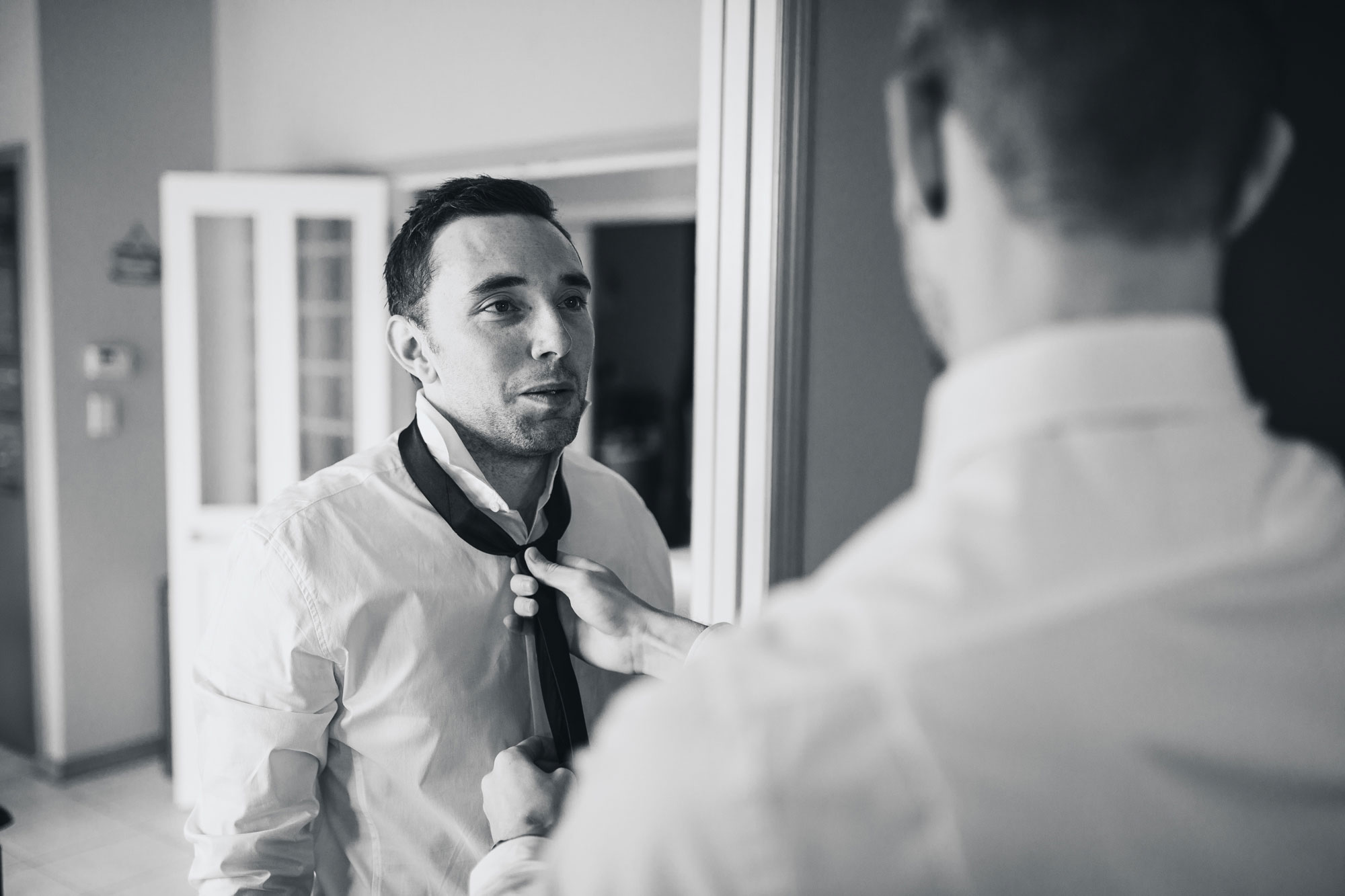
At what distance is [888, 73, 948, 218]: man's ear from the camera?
465 mm

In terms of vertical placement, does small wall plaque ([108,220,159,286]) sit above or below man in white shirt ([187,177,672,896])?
above

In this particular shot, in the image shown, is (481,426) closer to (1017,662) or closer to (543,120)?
(1017,662)

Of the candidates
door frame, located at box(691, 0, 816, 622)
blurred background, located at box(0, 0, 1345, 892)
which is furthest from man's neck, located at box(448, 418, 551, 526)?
blurred background, located at box(0, 0, 1345, 892)

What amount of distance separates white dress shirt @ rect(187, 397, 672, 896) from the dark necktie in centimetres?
3

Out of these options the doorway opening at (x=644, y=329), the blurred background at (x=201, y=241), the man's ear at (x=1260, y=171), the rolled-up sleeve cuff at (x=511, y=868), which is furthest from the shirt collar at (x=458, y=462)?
the doorway opening at (x=644, y=329)

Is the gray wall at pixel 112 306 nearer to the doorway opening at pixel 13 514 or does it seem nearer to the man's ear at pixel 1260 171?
the doorway opening at pixel 13 514

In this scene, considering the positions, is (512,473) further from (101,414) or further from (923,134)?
(101,414)

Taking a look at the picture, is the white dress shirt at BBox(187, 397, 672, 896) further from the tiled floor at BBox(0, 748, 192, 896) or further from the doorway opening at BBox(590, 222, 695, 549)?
the doorway opening at BBox(590, 222, 695, 549)

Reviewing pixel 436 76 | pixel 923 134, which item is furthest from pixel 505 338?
pixel 436 76

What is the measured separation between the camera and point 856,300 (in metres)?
0.94

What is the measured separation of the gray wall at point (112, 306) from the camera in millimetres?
3723

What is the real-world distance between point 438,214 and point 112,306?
124 inches

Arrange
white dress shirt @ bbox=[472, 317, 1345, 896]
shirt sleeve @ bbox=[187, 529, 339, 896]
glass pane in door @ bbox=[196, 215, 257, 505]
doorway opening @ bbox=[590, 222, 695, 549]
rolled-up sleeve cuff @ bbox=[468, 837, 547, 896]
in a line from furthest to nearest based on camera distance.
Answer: doorway opening @ bbox=[590, 222, 695, 549] < glass pane in door @ bbox=[196, 215, 257, 505] < shirt sleeve @ bbox=[187, 529, 339, 896] < rolled-up sleeve cuff @ bbox=[468, 837, 547, 896] < white dress shirt @ bbox=[472, 317, 1345, 896]

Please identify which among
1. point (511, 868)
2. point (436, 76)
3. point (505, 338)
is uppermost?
point (436, 76)
